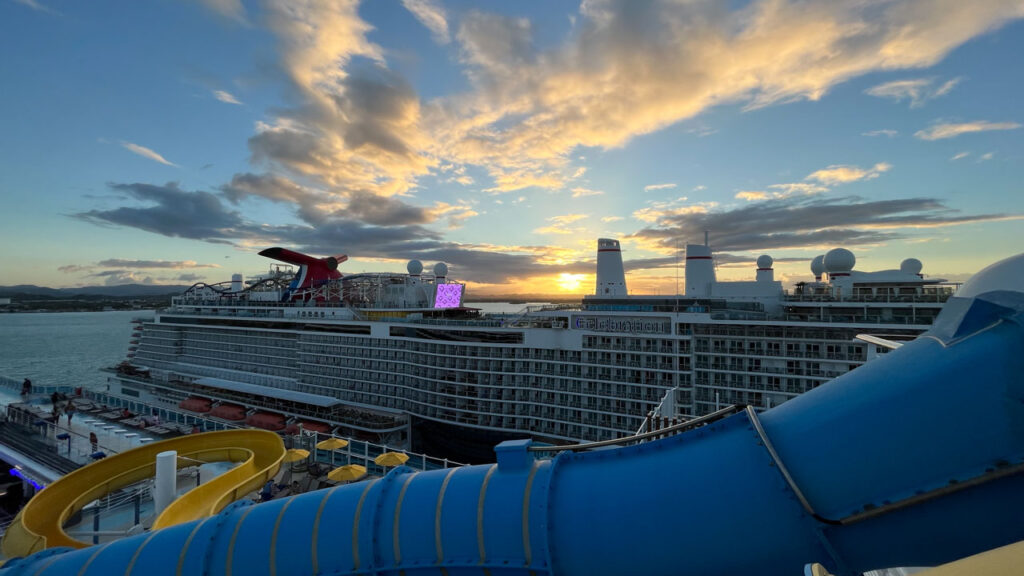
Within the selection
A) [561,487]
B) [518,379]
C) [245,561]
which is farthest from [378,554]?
[518,379]

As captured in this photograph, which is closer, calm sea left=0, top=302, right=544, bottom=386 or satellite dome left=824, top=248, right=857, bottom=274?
satellite dome left=824, top=248, right=857, bottom=274

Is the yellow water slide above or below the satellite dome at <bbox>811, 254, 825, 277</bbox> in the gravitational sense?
below

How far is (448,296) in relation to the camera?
5738cm

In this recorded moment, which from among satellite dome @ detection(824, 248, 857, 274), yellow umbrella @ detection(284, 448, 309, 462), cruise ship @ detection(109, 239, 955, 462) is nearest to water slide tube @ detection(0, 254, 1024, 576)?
yellow umbrella @ detection(284, 448, 309, 462)

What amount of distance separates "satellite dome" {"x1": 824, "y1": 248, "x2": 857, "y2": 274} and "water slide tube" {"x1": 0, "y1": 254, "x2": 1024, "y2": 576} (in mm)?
42208

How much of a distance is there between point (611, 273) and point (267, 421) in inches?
1547

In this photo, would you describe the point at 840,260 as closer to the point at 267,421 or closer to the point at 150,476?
the point at 150,476

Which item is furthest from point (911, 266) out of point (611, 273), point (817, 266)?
point (611, 273)

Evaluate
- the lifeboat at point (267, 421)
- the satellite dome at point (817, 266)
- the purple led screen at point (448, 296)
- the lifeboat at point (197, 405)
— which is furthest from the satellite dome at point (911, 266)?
the lifeboat at point (197, 405)

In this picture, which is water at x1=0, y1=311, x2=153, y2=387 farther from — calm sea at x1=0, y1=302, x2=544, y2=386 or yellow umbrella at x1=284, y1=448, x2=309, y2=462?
yellow umbrella at x1=284, y1=448, x2=309, y2=462

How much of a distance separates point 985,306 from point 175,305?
3336 inches

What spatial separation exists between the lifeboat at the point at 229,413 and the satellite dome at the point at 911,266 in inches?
2739

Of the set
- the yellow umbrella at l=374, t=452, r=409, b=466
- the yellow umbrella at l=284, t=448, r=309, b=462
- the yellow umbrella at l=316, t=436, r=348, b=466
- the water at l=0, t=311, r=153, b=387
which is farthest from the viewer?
the water at l=0, t=311, r=153, b=387

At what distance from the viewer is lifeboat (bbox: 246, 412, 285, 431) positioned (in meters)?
45.4
